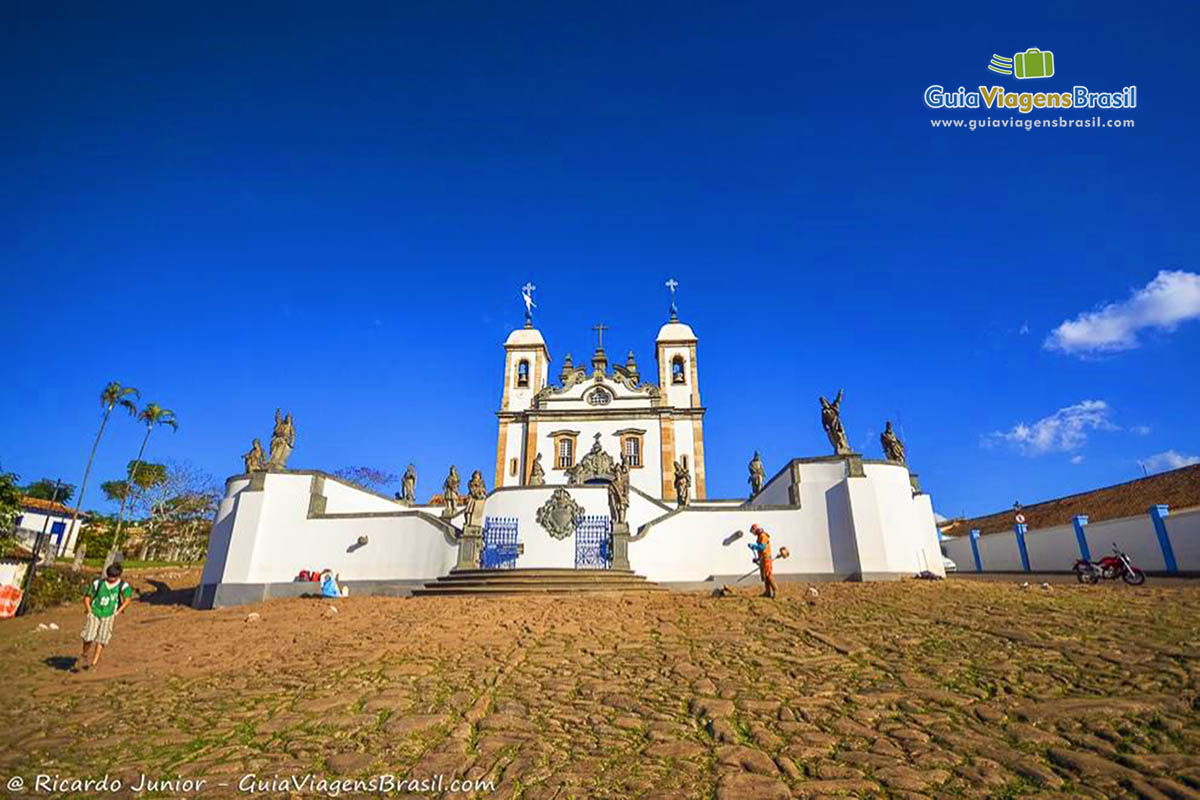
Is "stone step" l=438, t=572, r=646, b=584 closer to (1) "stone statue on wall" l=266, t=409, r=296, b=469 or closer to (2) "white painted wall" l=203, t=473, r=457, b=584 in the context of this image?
(2) "white painted wall" l=203, t=473, r=457, b=584

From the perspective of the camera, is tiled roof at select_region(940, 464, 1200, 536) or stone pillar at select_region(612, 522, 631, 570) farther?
tiled roof at select_region(940, 464, 1200, 536)

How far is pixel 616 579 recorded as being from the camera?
1512 centimetres

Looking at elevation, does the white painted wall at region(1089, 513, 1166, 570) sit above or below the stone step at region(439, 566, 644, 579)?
above

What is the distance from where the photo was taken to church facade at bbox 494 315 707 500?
30953mm

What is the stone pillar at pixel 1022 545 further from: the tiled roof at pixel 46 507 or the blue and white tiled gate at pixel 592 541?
the tiled roof at pixel 46 507

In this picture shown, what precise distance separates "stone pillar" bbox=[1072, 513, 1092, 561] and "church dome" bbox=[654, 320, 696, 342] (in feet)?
68.4

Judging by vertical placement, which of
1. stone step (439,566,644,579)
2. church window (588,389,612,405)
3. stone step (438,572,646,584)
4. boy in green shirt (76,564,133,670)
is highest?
church window (588,389,612,405)

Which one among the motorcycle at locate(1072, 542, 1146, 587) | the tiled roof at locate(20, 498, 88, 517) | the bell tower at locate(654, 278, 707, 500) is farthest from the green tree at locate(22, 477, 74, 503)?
the motorcycle at locate(1072, 542, 1146, 587)

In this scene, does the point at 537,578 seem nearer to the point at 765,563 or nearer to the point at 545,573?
the point at 545,573

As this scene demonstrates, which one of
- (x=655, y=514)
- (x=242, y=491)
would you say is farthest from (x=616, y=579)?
(x=242, y=491)

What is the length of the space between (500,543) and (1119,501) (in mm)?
27496

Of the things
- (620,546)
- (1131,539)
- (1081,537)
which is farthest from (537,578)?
(1081,537)

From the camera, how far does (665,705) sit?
5.53 m

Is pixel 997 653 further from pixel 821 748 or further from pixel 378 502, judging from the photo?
pixel 378 502
